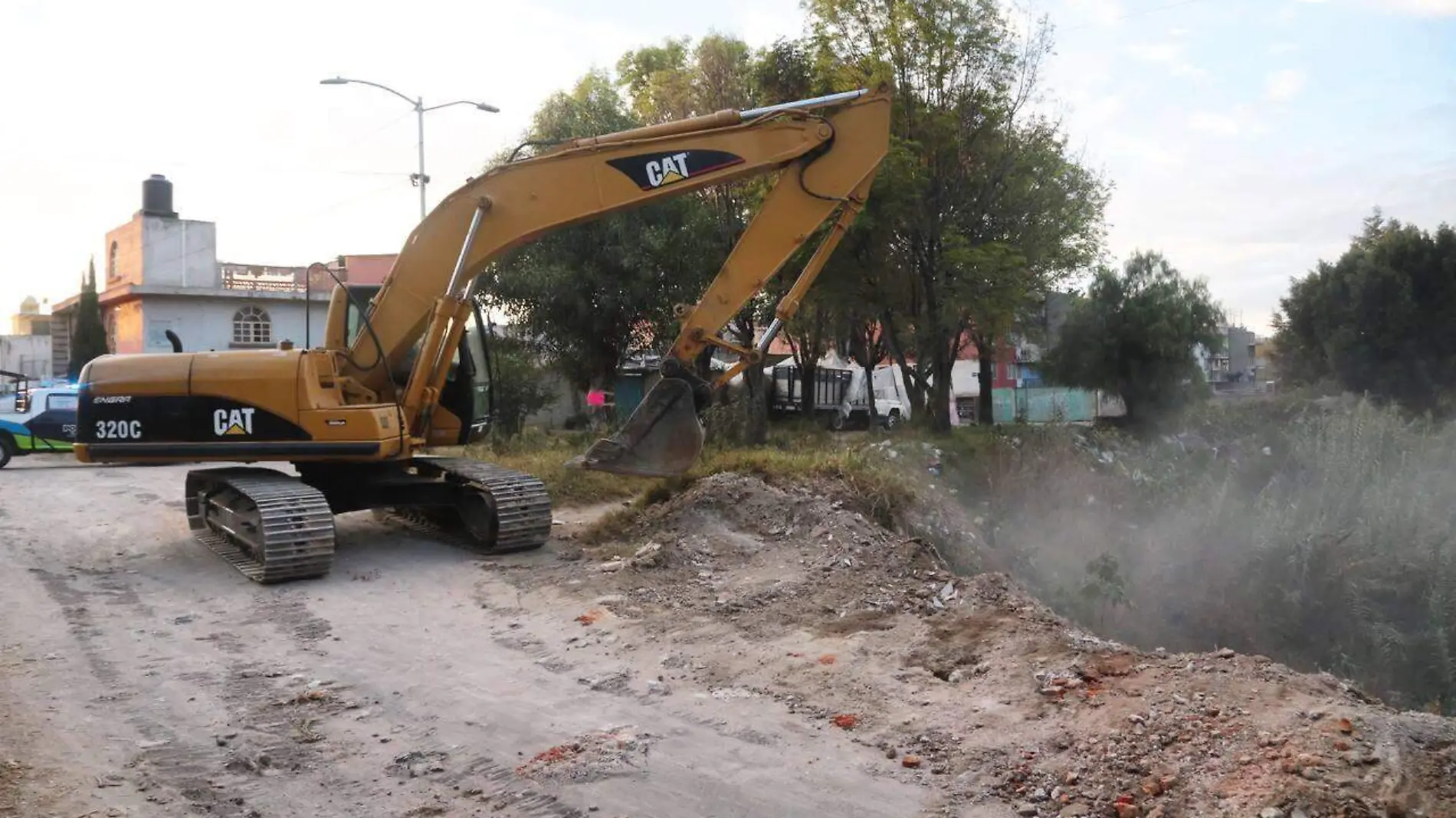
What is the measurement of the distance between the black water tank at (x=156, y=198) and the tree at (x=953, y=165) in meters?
29.9

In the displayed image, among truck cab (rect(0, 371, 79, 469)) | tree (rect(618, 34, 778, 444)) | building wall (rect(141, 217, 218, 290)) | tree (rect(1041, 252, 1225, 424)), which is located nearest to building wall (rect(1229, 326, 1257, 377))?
tree (rect(1041, 252, 1225, 424))

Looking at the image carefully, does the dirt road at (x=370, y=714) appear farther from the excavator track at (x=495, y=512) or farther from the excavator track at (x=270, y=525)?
the excavator track at (x=495, y=512)

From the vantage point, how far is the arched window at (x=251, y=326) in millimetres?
39438

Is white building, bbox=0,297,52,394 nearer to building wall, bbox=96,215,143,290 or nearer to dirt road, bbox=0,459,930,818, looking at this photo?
building wall, bbox=96,215,143,290

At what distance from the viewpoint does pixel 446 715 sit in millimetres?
5641

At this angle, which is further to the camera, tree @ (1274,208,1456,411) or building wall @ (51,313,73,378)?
building wall @ (51,313,73,378)

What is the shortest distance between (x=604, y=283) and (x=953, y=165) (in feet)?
24.5

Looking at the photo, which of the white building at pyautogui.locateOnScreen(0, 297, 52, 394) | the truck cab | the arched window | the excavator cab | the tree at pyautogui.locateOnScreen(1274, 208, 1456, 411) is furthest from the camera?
the white building at pyautogui.locateOnScreen(0, 297, 52, 394)

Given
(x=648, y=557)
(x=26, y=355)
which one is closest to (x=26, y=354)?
(x=26, y=355)

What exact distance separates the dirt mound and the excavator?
1.33 m

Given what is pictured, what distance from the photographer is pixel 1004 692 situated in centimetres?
562

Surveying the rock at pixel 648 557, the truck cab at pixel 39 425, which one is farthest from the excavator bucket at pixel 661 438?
the truck cab at pixel 39 425

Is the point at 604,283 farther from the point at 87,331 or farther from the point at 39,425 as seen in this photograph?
the point at 87,331

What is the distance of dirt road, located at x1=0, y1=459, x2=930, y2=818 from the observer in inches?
181
